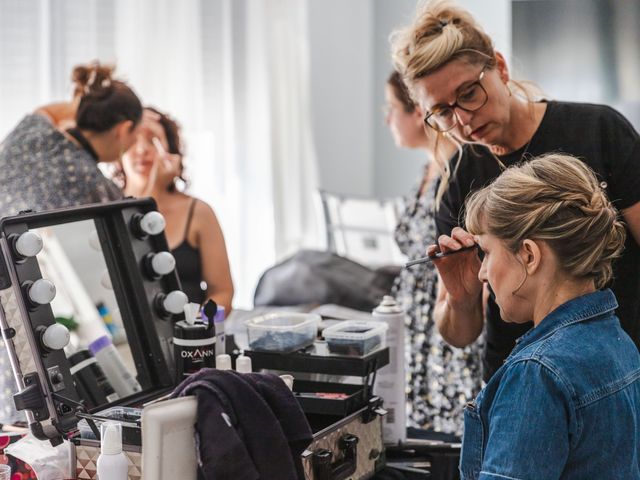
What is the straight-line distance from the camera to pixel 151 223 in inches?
61.2

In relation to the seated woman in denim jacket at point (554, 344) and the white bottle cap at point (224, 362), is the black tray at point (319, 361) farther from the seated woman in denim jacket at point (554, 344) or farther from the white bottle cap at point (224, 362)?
the seated woman in denim jacket at point (554, 344)

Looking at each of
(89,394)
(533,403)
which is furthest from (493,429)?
(89,394)

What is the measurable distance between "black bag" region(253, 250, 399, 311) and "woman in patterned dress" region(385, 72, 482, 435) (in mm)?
732

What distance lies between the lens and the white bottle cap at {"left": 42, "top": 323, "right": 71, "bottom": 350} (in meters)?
1.32

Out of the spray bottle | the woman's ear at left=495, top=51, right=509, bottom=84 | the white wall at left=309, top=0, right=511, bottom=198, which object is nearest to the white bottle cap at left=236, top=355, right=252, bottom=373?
the spray bottle

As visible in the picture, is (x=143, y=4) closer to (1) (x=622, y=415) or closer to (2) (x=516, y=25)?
(2) (x=516, y=25)

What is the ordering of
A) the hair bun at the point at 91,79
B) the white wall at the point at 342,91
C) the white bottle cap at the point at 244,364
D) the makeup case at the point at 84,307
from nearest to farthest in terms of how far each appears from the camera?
the makeup case at the point at 84,307
the white bottle cap at the point at 244,364
the hair bun at the point at 91,79
the white wall at the point at 342,91

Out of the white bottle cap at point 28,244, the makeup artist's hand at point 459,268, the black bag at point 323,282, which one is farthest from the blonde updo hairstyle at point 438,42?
the black bag at point 323,282

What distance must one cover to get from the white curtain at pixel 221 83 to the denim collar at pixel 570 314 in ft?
8.54

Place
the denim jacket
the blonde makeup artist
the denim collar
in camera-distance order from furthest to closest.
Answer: the blonde makeup artist
the denim collar
the denim jacket

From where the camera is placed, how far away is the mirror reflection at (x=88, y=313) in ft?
4.79

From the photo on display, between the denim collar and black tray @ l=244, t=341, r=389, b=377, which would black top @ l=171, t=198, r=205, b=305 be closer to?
black tray @ l=244, t=341, r=389, b=377

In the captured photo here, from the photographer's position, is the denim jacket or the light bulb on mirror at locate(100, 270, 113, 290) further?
the light bulb on mirror at locate(100, 270, 113, 290)

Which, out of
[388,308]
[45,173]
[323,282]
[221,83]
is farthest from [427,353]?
[221,83]
